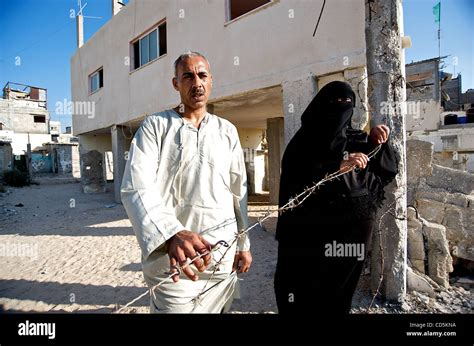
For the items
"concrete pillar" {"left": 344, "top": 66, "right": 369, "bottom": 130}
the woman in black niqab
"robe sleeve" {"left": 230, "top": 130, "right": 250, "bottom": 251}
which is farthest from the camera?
"concrete pillar" {"left": 344, "top": 66, "right": 369, "bottom": 130}

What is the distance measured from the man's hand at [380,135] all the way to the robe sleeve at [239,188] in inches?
43.4

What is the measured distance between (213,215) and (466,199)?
3643 mm

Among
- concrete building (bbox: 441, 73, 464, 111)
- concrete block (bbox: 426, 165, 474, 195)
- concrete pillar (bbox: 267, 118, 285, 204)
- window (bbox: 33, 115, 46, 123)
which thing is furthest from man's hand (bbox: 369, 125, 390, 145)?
window (bbox: 33, 115, 46, 123)

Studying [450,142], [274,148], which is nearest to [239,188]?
[274,148]

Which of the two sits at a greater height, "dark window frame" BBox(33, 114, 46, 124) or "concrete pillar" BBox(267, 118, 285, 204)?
"dark window frame" BBox(33, 114, 46, 124)

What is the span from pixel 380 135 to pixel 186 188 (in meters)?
1.49

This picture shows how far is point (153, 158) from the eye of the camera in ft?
4.40

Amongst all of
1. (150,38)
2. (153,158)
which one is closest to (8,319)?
(153,158)

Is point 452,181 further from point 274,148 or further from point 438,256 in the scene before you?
point 274,148

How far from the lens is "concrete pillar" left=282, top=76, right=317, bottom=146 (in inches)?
155

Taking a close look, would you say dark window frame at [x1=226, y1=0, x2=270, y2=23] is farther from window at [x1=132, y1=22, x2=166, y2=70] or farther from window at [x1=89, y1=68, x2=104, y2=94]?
window at [x1=89, y1=68, x2=104, y2=94]

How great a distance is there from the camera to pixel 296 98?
4.12m

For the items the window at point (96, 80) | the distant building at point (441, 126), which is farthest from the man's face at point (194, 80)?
the window at point (96, 80)

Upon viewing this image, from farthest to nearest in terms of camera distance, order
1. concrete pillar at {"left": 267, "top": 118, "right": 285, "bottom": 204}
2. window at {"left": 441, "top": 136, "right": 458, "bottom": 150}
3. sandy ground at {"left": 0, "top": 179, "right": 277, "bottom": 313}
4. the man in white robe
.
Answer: window at {"left": 441, "top": 136, "right": 458, "bottom": 150} < concrete pillar at {"left": 267, "top": 118, "right": 285, "bottom": 204} < sandy ground at {"left": 0, "top": 179, "right": 277, "bottom": 313} < the man in white robe
